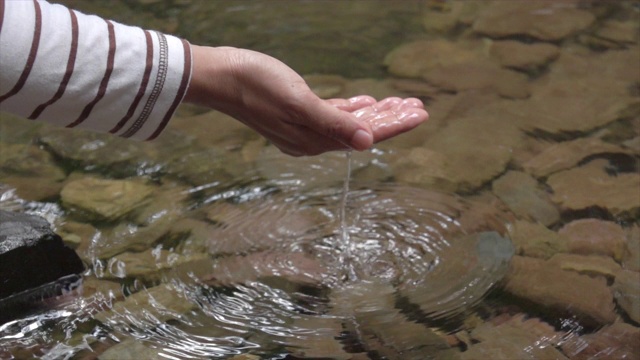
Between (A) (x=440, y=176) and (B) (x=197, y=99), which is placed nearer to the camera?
(B) (x=197, y=99)

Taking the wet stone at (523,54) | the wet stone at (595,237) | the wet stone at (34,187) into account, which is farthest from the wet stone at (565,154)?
the wet stone at (34,187)

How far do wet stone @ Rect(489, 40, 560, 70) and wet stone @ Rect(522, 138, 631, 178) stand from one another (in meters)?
0.49

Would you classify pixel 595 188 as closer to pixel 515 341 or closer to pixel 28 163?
pixel 515 341

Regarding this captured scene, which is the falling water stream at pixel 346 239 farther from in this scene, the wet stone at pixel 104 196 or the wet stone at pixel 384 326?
the wet stone at pixel 104 196

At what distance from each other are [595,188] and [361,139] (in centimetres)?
78

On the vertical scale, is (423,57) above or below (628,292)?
above

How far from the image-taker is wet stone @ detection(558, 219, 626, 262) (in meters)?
1.95

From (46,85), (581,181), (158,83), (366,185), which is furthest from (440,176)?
(46,85)

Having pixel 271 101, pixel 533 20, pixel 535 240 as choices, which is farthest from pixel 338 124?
pixel 533 20

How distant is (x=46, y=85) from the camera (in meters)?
1.46

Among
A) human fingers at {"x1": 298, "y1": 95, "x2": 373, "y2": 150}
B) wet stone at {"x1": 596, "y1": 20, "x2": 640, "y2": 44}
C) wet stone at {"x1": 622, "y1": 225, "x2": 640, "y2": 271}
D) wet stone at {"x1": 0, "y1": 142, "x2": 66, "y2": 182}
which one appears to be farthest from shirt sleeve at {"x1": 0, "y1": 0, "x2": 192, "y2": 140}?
wet stone at {"x1": 596, "y1": 20, "x2": 640, "y2": 44}

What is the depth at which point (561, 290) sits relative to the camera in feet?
6.00

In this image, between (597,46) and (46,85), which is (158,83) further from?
(597,46)

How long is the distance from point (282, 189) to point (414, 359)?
2.28 feet
